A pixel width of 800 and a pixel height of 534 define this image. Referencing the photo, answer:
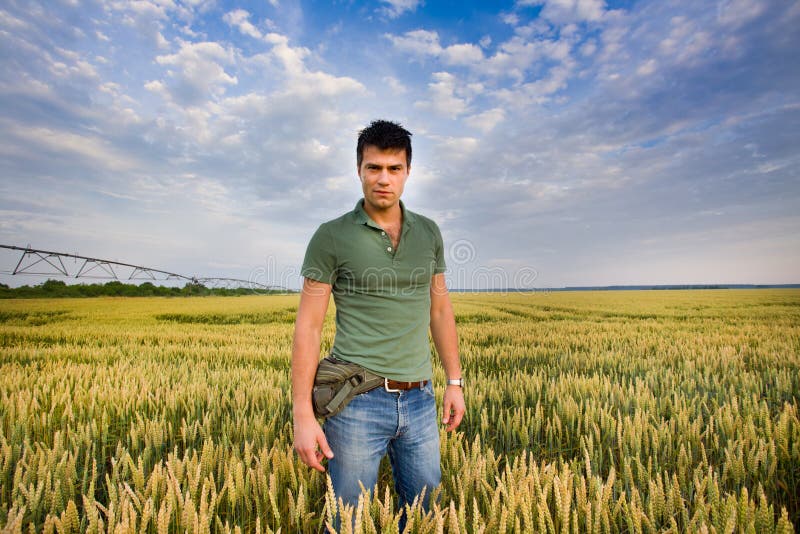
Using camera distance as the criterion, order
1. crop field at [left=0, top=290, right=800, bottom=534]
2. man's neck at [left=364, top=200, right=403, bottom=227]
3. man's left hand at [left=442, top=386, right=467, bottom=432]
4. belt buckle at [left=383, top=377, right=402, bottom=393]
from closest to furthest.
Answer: crop field at [left=0, top=290, right=800, bottom=534] → belt buckle at [left=383, top=377, right=402, bottom=393] → man's neck at [left=364, top=200, right=403, bottom=227] → man's left hand at [left=442, top=386, right=467, bottom=432]

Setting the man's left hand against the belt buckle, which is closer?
the belt buckle

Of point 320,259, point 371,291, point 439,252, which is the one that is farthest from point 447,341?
point 320,259

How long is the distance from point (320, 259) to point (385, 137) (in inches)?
23.9

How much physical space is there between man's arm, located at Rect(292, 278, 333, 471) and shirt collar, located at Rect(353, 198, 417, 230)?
0.33 m

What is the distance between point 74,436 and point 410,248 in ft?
9.46

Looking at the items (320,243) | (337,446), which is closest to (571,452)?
(337,446)

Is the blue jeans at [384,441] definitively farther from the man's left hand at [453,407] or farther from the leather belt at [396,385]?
the man's left hand at [453,407]

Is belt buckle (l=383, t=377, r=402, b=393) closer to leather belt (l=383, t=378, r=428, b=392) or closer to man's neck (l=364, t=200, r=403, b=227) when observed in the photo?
leather belt (l=383, t=378, r=428, b=392)

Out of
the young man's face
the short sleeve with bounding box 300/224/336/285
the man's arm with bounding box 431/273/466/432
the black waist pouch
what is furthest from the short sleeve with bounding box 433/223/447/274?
the black waist pouch

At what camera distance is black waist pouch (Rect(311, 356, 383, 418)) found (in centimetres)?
166

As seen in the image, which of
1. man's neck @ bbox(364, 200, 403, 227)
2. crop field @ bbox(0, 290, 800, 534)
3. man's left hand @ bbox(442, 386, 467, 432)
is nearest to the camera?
crop field @ bbox(0, 290, 800, 534)

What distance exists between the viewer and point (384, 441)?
1771 millimetres

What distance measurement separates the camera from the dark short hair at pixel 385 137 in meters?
1.79

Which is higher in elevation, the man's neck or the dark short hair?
the dark short hair
